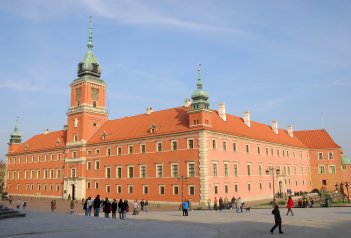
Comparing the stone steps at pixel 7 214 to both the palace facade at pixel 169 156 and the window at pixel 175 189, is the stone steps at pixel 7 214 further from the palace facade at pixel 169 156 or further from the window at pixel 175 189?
the window at pixel 175 189

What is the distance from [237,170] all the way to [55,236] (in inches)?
1371

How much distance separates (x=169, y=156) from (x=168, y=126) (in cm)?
449

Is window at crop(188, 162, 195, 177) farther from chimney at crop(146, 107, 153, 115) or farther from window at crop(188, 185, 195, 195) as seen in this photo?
chimney at crop(146, 107, 153, 115)

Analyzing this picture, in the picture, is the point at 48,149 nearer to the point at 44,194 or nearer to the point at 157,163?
the point at 44,194

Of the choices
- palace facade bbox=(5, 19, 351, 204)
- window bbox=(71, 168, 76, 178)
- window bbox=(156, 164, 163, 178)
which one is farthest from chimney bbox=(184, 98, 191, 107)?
window bbox=(71, 168, 76, 178)

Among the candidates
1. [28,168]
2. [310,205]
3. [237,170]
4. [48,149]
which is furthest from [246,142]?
[28,168]

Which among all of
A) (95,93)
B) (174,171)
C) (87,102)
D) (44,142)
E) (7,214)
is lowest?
(7,214)

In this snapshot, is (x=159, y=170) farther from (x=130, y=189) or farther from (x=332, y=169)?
(x=332, y=169)

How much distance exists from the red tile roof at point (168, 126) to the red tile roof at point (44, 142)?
11775 millimetres

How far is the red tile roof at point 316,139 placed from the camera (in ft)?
231

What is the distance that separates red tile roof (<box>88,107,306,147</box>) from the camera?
4621 centimetres

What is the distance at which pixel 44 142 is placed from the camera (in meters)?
70.9

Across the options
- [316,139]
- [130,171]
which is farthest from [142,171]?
[316,139]

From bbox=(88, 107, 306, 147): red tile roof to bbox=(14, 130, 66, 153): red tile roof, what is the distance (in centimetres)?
→ 1178
